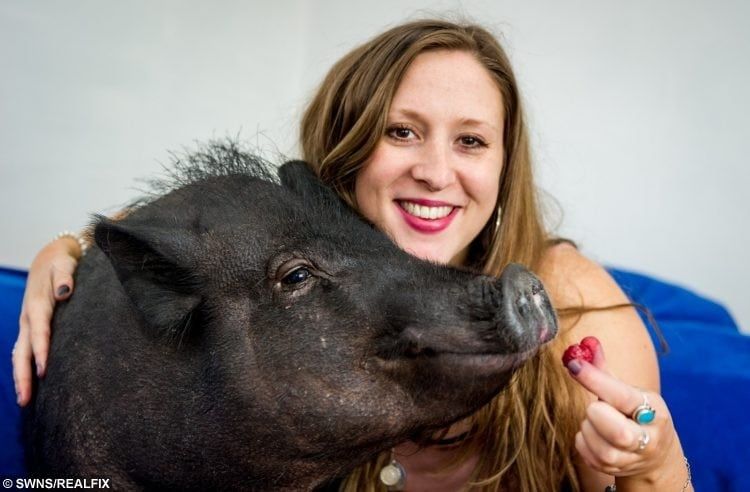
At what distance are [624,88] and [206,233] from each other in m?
3.70

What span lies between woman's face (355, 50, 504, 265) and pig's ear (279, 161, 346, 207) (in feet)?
1.24

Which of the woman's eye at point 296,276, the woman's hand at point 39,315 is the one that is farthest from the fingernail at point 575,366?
the woman's hand at point 39,315

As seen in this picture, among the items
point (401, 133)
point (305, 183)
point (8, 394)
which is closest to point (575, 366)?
point (305, 183)

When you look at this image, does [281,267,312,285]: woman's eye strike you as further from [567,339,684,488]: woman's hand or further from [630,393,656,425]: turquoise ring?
[630,393,656,425]: turquoise ring

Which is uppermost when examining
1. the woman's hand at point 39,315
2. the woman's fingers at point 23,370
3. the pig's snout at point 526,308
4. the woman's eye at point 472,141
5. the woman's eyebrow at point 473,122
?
the woman's eyebrow at point 473,122

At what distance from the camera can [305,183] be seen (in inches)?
77.6

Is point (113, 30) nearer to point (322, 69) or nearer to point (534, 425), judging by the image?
point (322, 69)

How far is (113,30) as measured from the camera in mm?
4406

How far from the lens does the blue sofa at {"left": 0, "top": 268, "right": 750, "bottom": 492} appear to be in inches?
108

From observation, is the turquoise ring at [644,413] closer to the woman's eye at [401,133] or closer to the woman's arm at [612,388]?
the woman's arm at [612,388]

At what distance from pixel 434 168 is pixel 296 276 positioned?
0.73 m

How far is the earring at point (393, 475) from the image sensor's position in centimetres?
247

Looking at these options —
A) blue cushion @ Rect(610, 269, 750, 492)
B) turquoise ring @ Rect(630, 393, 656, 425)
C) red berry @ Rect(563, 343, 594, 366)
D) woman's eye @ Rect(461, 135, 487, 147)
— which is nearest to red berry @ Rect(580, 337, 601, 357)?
red berry @ Rect(563, 343, 594, 366)

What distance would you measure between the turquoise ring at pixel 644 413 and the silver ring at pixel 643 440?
0.07 feet
